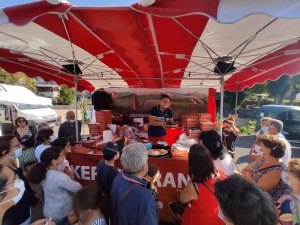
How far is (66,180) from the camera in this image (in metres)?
1.77

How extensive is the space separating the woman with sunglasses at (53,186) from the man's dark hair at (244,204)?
4.86ft

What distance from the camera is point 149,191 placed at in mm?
1239

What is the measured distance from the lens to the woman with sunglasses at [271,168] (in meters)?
1.78

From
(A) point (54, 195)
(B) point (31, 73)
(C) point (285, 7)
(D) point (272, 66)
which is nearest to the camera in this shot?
(C) point (285, 7)

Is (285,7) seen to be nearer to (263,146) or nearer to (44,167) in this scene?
(263,146)

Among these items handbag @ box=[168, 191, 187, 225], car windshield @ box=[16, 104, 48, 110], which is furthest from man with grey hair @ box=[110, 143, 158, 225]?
car windshield @ box=[16, 104, 48, 110]

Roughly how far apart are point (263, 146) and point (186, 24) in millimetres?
1575

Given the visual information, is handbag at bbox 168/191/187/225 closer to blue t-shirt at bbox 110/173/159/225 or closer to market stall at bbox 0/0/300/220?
market stall at bbox 0/0/300/220

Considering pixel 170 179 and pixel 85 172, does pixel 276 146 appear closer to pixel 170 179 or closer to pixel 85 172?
pixel 170 179

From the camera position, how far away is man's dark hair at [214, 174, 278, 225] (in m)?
0.83

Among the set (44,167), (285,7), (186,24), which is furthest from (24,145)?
(285,7)

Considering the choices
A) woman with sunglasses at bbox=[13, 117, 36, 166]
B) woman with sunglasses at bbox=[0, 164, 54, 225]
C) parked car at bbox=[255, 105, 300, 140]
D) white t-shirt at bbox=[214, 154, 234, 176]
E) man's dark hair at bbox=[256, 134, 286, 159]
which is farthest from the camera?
parked car at bbox=[255, 105, 300, 140]

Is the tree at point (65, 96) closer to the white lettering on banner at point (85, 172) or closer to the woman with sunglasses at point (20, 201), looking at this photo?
the white lettering on banner at point (85, 172)

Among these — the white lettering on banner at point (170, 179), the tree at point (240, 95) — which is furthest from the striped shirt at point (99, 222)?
the tree at point (240, 95)
